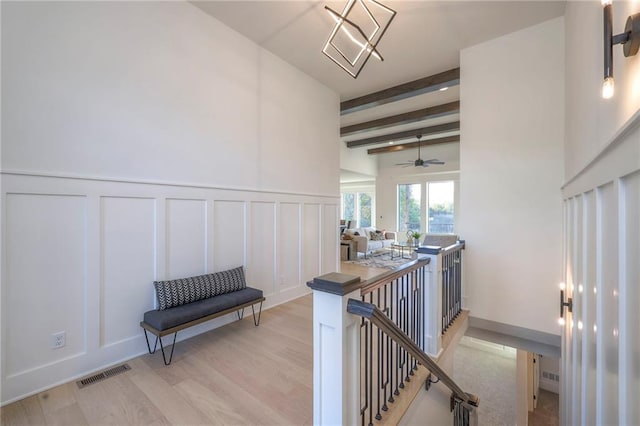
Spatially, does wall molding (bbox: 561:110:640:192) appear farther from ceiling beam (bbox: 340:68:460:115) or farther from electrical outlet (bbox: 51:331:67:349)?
electrical outlet (bbox: 51:331:67:349)

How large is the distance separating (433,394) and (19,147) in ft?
12.7

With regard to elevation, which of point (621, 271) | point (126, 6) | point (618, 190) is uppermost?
point (126, 6)

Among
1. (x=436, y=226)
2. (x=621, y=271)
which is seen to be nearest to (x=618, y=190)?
(x=621, y=271)

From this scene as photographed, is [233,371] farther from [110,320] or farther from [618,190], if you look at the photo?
[618,190]

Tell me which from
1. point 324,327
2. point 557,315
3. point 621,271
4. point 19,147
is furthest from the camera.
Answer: point 557,315

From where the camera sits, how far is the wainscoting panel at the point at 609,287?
93 cm

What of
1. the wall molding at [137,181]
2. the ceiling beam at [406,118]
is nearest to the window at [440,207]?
the ceiling beam at [406,118]

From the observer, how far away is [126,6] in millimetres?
2404

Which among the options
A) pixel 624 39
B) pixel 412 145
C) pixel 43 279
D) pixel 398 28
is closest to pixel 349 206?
pixel 412 145

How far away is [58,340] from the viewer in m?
2.08

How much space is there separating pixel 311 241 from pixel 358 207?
344 inches

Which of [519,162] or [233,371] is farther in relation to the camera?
[519,162]

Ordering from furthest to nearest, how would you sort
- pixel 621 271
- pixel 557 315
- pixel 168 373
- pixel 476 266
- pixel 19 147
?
pixel 476 266 → pixel 557 315 → pixel 168 373 → pixel 19 147 → pixel 621 271

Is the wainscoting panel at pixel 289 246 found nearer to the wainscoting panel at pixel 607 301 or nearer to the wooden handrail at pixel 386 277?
the wooden handrail at pixel 386 277
